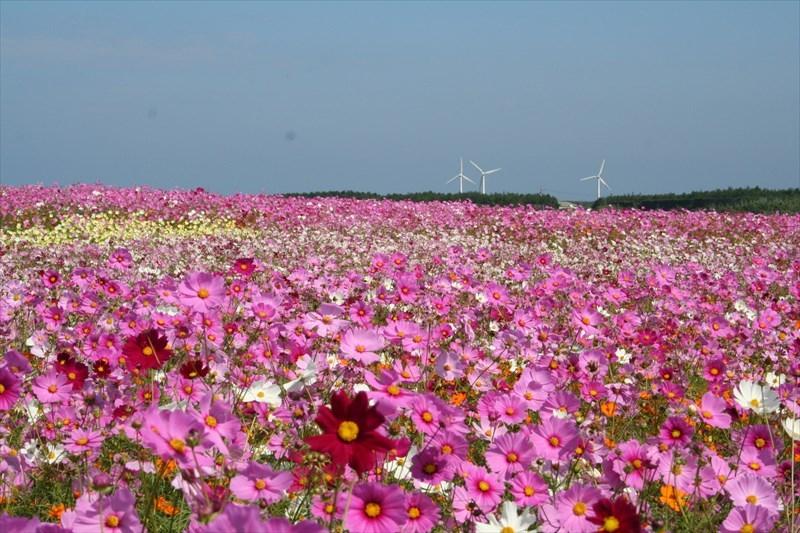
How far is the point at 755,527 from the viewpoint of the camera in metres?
1.65

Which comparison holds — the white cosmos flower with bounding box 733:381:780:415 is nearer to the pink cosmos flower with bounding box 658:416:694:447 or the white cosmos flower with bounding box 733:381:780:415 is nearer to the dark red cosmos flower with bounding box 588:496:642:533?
the pink cosmos flower with bounding box 658:416:694:447

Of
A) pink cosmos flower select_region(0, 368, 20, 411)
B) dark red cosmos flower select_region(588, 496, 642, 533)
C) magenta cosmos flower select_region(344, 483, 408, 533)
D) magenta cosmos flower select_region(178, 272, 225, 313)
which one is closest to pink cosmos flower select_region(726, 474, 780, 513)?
dark red cosmos flower select_region(588, 496, 642, 533)

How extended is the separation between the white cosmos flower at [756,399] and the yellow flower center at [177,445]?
5.64 ft

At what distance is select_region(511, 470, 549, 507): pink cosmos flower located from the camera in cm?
176

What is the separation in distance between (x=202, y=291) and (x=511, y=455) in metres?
1.07

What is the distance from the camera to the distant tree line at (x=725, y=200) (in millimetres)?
22703

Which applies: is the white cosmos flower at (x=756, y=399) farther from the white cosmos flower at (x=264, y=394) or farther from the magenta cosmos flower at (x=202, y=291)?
the magenta cosmos flower at (x=202, y=291)

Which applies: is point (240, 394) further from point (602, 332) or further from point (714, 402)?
point (602, 332)

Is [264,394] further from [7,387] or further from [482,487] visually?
[482,487]

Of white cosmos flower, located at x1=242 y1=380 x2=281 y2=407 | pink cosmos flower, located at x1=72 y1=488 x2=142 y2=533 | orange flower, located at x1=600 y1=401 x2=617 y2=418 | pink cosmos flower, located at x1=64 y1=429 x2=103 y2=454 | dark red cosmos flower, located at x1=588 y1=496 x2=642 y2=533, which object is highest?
dark red cosmos flower, located at x1=588 y1=496 x2=642 y2=533

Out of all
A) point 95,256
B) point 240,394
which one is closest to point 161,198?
point 95,256

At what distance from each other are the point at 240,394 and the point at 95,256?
7254mm

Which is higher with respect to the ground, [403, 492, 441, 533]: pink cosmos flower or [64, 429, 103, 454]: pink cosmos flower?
[403, 492, 441, 533]: pink cosmos flower

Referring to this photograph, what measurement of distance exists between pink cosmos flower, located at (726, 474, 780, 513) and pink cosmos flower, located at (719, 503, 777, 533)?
23cm
